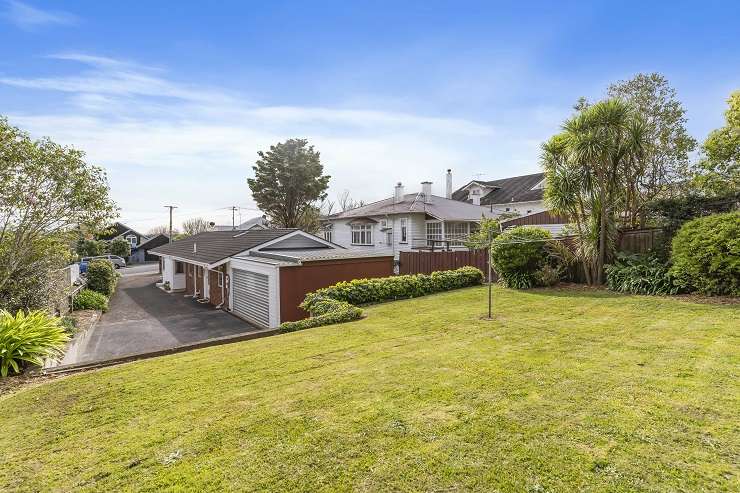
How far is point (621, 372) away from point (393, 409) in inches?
127

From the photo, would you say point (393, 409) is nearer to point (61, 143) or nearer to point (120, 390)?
point (120, 390)

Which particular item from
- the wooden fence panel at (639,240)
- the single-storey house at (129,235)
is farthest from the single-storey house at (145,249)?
the wooden fence panel at (639,240)

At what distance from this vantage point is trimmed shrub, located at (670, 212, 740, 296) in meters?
9.33

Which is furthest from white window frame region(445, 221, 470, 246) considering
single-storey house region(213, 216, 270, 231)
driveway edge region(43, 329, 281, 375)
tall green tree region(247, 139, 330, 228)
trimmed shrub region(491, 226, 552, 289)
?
single-storey house region(213, 216, 270, 231)

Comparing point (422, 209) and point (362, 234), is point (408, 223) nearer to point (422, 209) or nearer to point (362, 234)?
point (422, 209)

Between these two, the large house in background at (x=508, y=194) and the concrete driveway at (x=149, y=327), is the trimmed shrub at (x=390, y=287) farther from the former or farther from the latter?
the large house in background at (x=508, y=194)

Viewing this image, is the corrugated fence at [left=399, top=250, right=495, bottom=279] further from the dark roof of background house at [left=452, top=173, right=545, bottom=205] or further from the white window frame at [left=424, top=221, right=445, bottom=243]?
the dark roof of background house at [left=452, top=173, right=545, bottom=205]

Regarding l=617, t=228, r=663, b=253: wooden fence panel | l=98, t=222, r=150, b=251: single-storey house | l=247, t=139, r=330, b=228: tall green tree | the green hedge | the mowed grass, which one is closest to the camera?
the mowed grass

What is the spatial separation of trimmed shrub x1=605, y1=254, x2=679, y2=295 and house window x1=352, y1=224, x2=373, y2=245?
17.3 metres

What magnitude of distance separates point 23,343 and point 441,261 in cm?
1429

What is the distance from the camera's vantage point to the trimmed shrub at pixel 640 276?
1063 centimetres

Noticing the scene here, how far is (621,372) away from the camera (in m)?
5.22

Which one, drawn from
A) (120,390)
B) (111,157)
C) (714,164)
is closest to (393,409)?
(120,390)

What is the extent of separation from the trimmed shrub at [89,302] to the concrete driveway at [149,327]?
0.52 m
